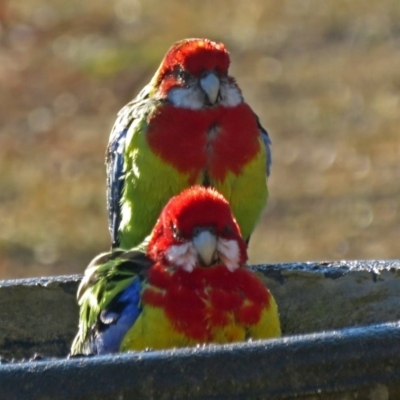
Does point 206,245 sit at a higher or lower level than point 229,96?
lower

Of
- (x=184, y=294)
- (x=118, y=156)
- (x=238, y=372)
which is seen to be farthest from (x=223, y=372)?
(x=118, y=156)

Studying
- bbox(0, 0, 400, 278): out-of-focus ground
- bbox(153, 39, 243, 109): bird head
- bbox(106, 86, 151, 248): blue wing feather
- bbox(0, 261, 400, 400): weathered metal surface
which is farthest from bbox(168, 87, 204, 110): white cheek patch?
bbox(0, 0, 400, 278): out-of-focus ground

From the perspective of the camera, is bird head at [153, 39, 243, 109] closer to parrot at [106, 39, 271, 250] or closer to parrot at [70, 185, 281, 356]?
parrot at [106, 39, 271, 250]

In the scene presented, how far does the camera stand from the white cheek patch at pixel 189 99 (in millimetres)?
4637

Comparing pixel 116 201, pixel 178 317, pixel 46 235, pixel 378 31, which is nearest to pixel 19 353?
pixel 178 317

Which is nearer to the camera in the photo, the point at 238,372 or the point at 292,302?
the point at 238,372

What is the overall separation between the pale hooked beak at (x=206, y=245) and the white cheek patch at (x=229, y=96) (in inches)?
56.0

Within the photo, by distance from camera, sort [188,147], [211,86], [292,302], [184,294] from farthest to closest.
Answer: [211,86]
[188,147]
[292,302]
[184,294]

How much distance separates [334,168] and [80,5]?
20.9 feet

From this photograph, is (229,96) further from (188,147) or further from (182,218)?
(182,218)

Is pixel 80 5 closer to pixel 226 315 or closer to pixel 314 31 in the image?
pixel 314 31

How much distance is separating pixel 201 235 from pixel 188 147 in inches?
47.5

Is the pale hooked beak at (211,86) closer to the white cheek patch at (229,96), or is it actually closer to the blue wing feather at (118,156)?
the white cheek patch at (229,96)

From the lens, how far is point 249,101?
1054cm
